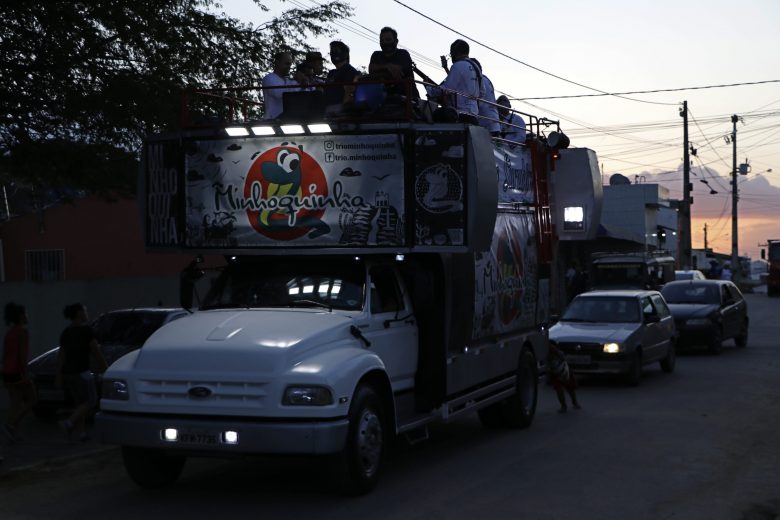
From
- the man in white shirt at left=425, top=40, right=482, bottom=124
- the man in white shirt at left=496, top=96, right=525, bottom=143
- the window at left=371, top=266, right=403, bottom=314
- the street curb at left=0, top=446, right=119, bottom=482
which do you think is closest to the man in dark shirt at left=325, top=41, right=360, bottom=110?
the man in white shirt at left=425, top=40, right=482, bottom=124

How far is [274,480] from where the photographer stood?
1011 cm

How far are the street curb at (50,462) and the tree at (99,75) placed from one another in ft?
18.6

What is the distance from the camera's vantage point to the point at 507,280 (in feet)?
42.5

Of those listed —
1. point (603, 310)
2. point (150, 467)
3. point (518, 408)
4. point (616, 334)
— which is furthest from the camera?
point (603, 310)

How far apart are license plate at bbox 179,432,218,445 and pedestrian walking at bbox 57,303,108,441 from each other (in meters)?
3.82

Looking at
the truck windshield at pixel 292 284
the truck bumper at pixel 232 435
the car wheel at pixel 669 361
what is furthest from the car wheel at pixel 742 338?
the truck bumper at pixel 232 435

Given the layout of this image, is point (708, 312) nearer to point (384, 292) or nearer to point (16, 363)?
point (384, 292)

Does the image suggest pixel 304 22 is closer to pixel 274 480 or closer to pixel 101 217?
pixel 274 480

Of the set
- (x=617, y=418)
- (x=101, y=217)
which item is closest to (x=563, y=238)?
(x=617, y=418)

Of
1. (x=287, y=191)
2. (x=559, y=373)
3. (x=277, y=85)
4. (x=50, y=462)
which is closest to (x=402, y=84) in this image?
(x=287, y=191)

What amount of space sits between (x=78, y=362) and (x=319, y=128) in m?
4.22

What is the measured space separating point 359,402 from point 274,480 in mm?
1558

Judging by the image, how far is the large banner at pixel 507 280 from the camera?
11891mm

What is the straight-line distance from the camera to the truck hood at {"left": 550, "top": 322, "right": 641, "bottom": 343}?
1833cm
